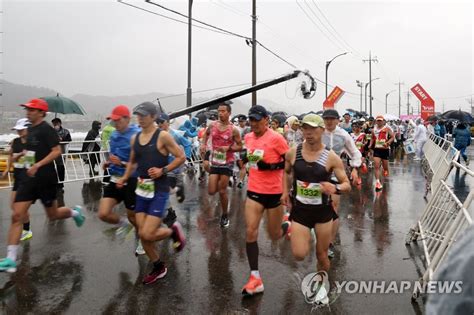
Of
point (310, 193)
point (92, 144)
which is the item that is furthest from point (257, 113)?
point (92, 144)

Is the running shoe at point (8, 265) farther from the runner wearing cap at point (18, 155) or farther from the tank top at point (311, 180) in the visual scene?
the tank top at point (311, 180)

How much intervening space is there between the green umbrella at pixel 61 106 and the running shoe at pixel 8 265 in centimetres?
924

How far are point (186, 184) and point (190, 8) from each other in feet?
35.2

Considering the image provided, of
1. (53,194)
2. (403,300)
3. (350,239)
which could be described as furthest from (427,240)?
(53,194)

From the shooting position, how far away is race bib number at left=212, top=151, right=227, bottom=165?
642cm

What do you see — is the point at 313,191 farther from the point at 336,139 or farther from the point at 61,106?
the point at 61,106

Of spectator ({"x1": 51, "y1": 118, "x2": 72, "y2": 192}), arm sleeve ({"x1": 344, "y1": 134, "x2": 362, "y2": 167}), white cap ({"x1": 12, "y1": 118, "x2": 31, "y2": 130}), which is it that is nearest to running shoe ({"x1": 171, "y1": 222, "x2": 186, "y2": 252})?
arm sleeve ({"x1": 344, "y1": 134, "x2": 362, "y2": 167})

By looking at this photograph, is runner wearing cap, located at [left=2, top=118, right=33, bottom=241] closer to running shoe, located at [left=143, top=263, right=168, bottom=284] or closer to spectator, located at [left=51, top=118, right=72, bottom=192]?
running shoe, located at [left=143, top=263, right=168, bottom=284]

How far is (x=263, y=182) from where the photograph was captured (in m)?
4.29

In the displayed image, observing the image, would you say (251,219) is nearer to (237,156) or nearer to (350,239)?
(350,239)

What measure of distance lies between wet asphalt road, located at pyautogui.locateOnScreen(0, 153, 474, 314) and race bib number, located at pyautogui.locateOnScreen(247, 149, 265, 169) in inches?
52.0

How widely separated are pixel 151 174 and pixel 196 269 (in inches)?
55.2

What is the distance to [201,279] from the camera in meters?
4.44

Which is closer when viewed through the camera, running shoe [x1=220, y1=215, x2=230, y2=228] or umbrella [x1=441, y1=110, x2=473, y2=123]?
running shoe [x1=220, y1=215, x2=230, y2=228]
